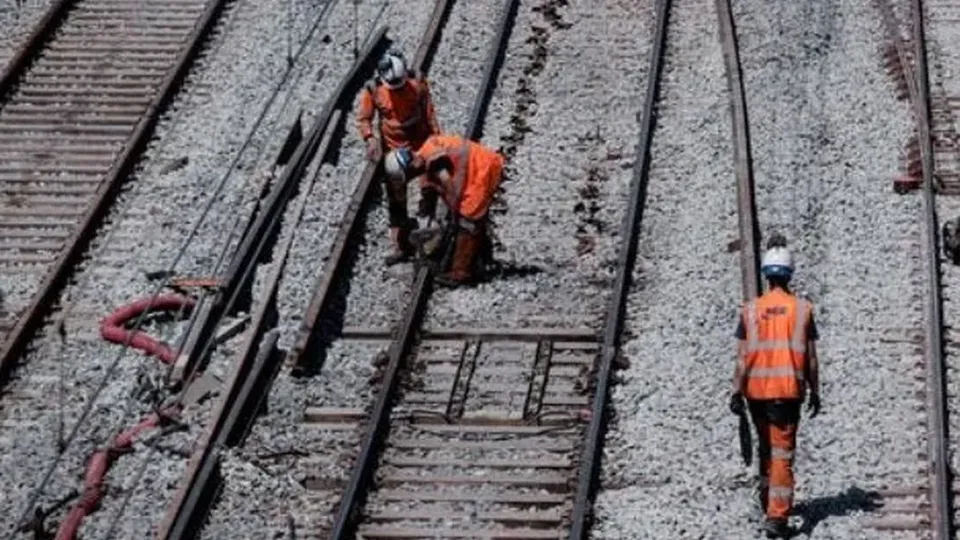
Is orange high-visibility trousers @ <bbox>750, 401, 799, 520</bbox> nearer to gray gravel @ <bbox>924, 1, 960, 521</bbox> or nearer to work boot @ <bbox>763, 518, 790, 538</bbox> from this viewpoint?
work boot @ <bbox>763, 518, 790, 538</bbox>

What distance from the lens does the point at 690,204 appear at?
17.8m

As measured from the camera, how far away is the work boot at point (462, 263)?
16.6 meters

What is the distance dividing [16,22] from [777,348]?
11.3 metres

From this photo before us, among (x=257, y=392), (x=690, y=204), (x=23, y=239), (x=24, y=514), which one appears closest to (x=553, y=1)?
(x=690, y=204)

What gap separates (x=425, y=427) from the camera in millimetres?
14938

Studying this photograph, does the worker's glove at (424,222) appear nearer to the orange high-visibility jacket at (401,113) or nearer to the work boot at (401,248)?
the work boot at (401,248)

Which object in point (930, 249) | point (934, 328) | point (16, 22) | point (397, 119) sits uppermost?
point (16, 22)

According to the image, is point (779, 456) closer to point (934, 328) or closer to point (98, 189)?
point (934, 328)

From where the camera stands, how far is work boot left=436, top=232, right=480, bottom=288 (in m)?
16.6

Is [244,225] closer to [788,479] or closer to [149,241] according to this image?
[149,241]

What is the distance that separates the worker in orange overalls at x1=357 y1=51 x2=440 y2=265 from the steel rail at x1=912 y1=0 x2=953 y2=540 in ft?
12.4

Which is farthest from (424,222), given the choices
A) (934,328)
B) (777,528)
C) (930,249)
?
(777,528)

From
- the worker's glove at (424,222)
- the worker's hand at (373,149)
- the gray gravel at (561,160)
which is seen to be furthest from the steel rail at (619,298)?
the worker's hand at (373,149)

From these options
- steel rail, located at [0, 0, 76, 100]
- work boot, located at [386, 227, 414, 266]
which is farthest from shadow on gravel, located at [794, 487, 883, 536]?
steel rail, located at [0, 0, 76, 100]
